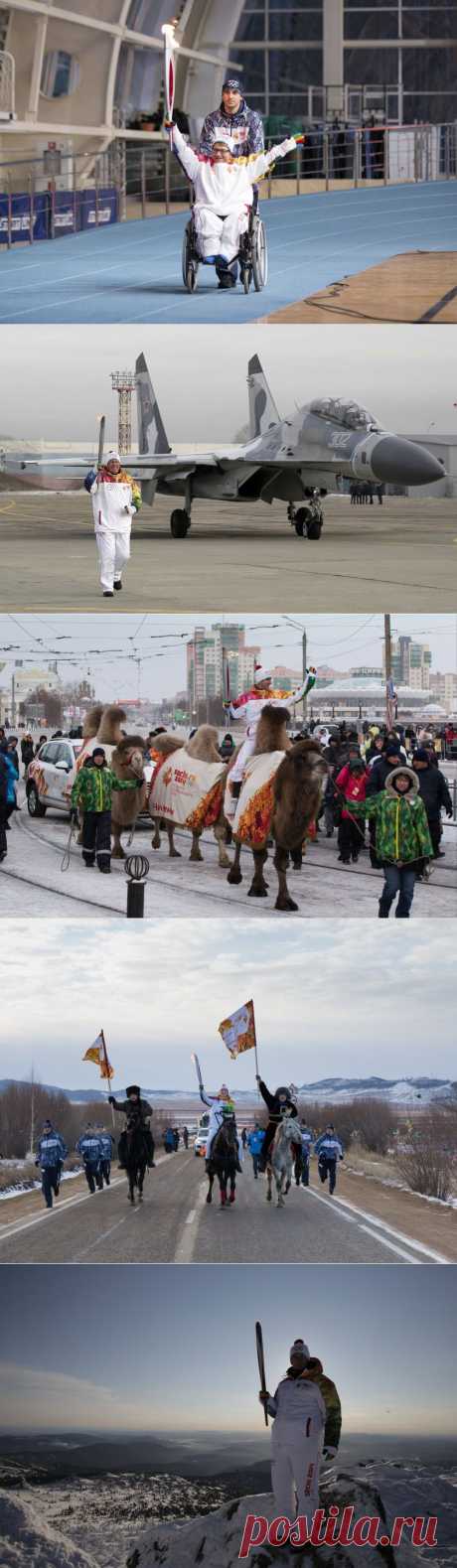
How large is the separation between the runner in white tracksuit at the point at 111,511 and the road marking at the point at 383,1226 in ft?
19.6

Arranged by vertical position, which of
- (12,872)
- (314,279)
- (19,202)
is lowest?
(12,872)

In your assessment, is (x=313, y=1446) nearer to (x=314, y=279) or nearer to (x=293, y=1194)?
(x=293, y=1194)

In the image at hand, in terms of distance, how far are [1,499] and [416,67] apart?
453cm

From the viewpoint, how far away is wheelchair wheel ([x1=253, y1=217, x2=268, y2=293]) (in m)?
12.0

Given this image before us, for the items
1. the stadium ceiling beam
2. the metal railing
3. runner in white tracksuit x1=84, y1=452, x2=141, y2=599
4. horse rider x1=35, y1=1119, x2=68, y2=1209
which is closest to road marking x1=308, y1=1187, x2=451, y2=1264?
horse rider x1=35, y1=1119, x2=68, y2=1209

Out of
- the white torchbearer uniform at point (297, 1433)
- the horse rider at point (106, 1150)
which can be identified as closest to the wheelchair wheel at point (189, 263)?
A: the horse rider at point (106, 1150)

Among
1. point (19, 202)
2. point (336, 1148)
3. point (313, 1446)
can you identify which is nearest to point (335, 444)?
point (19, 202)

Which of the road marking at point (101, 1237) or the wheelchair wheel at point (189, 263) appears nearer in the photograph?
the wheelchair wheel at point (189, 263)

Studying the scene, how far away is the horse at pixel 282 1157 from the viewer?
1380cm

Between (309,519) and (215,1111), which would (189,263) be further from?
(215,1111)

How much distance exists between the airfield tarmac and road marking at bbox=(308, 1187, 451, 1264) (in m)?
5.54

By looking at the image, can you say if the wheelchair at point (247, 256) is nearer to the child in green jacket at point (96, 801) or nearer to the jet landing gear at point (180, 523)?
the jet landing gear at point (180, 523)

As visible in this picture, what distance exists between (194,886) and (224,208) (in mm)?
4552

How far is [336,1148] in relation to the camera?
14781mm
